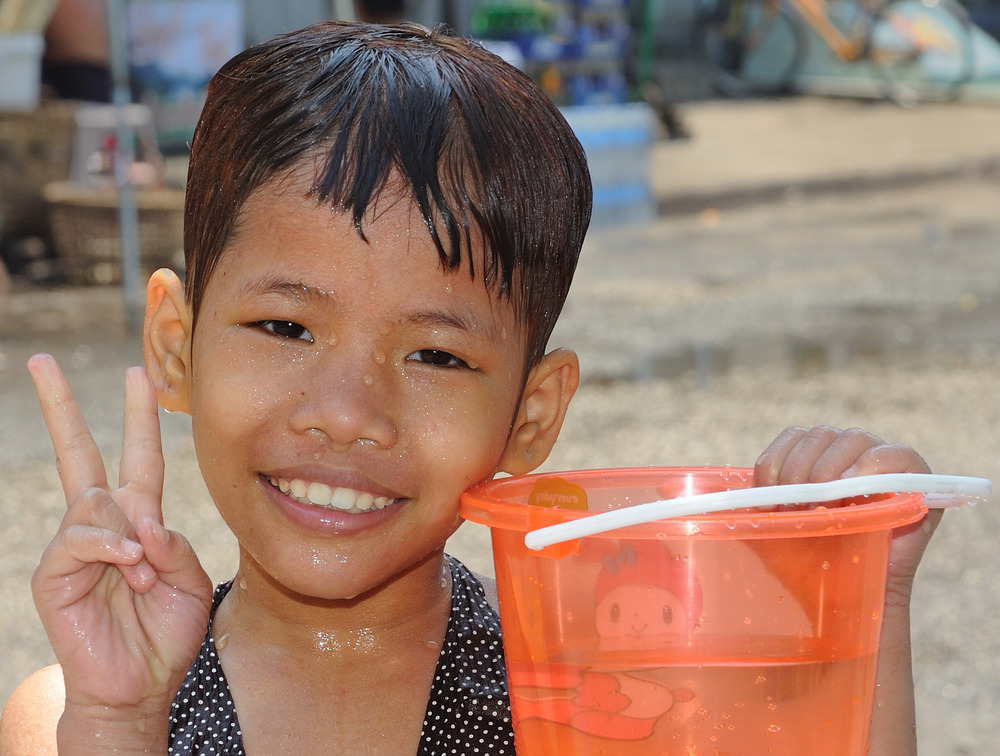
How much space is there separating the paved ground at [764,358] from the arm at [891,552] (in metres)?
1.37

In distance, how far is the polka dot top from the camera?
1.67 meters

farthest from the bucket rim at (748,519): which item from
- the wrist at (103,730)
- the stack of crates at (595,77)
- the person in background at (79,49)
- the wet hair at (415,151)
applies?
the stack of crates at (595,77)

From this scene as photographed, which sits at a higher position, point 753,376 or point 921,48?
point 921,48

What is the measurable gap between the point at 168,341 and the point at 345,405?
17.0 inches

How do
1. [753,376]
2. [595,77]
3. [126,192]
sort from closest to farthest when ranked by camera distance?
[753,376], [126,192], [595,77]

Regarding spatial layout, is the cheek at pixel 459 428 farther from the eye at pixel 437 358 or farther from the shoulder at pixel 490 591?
the shoulder at pixel 490 591

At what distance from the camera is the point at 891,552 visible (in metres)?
1.53

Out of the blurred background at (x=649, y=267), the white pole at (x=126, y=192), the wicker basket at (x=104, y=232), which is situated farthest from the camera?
the wicker basket at (x=104, y=232)

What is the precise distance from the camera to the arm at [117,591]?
56.5 inches

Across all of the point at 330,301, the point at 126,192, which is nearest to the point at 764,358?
the point at 126,192

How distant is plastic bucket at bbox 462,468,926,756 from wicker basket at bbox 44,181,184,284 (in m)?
5.35

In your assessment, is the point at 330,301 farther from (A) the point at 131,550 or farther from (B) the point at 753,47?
(B) the point at 753,47

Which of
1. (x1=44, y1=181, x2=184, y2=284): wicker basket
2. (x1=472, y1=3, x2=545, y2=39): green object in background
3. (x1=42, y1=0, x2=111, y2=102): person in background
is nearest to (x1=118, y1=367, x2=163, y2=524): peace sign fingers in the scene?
(x1=44, y1=181, x2=184, y2=284): wicker basket

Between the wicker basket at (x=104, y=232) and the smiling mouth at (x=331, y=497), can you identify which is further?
the wicker basket at (x=104, y=232)
